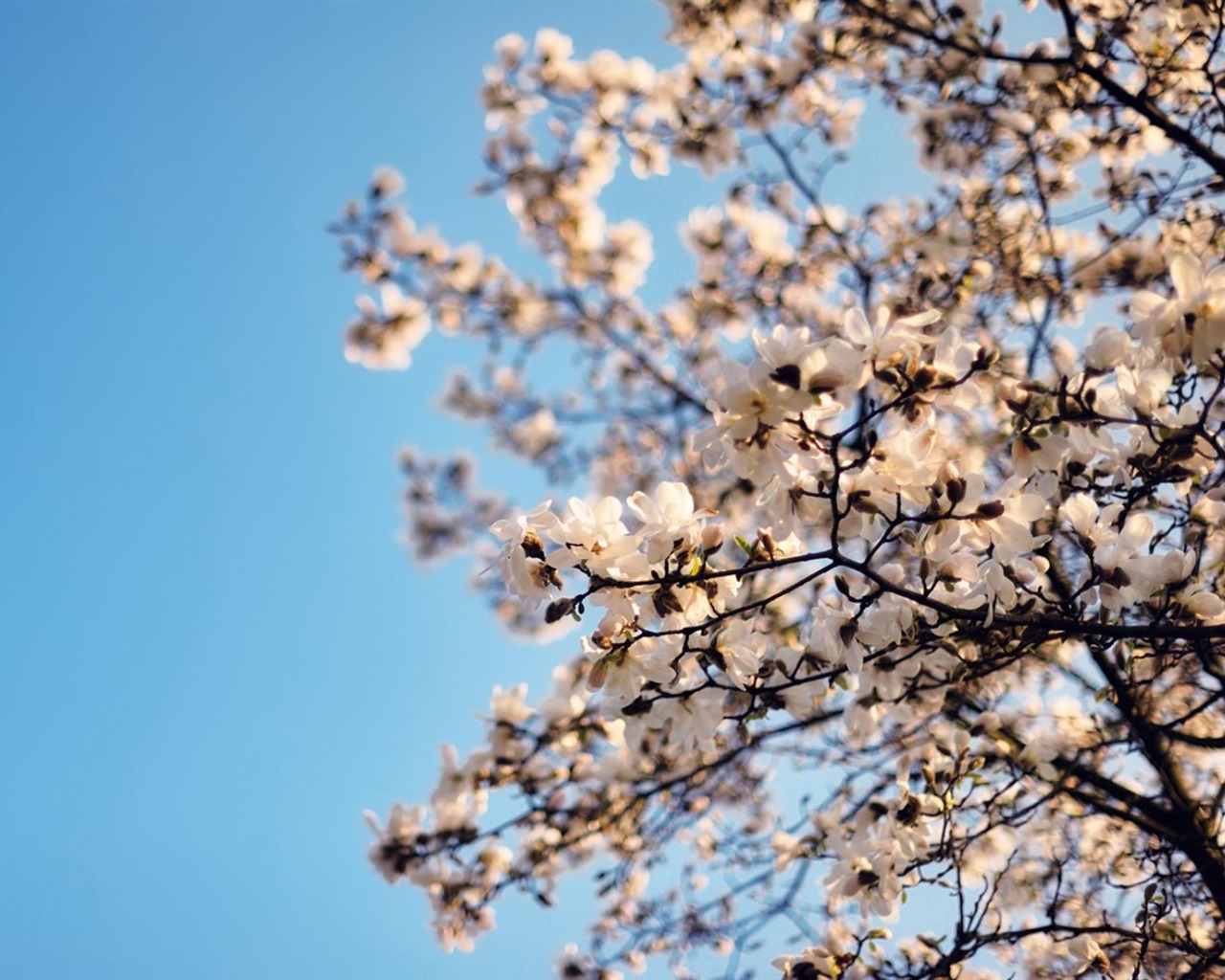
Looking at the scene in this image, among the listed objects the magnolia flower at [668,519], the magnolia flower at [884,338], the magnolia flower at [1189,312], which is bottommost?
the magnolia flower at [1189,312]

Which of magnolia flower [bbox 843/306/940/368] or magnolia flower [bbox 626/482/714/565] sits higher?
magnolia flower [bbox 843/306/940/368]

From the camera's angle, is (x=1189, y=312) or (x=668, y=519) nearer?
(x=1189, y=312)

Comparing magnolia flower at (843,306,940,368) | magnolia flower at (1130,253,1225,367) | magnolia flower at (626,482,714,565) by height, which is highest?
magnolia flower at (843,306,940,368)

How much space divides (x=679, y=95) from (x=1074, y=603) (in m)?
3.47

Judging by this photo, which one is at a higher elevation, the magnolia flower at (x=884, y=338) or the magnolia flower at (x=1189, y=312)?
the magnolia flower at (x=884, y=338)

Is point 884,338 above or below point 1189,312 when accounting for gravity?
above

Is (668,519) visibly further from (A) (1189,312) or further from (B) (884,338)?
(A) (1189,312)

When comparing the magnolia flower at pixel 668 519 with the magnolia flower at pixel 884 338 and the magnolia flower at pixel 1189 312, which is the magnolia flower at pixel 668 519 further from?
the magnolia flower at pixel 1189 312

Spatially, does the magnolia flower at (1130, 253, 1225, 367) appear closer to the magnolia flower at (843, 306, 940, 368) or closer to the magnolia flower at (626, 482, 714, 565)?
the magnolia flower at (843, 306, 940, 368)

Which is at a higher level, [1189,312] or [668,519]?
[668,519]

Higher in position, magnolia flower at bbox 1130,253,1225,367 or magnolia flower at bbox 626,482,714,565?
magnolia flower at bbox 626,482,714,565

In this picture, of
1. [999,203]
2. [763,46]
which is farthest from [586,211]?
[999,203]

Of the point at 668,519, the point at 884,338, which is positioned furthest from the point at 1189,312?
the point at 668,519

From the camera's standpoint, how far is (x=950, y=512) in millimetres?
1365
